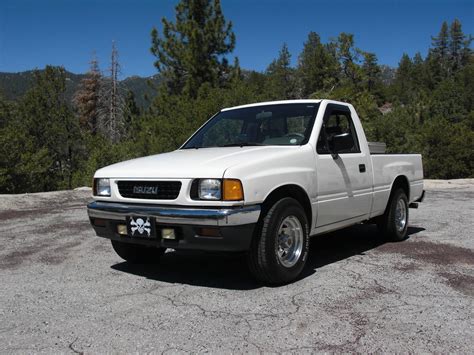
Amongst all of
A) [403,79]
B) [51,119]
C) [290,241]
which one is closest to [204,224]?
[290,241]

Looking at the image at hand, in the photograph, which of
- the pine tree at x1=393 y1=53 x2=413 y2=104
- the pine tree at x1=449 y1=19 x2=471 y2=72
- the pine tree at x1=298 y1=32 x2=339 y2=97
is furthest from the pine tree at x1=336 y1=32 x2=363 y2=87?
the pine tree at x1=449 y1=19 x2=471 y2=72

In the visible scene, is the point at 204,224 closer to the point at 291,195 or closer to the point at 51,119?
the point at 291,195

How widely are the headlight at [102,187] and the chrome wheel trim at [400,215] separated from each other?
13.0ft

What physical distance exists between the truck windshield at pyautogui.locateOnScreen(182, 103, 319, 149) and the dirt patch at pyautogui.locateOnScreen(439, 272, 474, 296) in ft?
6.38

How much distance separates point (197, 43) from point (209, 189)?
23.0 metres

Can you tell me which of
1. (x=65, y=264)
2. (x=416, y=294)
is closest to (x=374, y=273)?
(x=416, y=294)

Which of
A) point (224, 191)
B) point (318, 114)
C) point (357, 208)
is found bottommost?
point (357, 208)

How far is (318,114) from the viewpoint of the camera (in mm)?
5219

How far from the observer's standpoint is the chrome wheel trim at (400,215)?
6.65 m

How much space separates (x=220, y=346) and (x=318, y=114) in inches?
118

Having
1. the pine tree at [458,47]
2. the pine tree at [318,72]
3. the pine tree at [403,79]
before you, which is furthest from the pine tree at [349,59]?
the pine tree at [458,47]

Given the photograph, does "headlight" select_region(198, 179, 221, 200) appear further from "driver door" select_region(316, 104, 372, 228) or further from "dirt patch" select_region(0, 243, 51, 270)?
"dirt patch" select_region(0, 243, 51, 270)

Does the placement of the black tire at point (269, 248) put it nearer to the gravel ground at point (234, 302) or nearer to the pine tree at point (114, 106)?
the gravel ground at point (234, 302)

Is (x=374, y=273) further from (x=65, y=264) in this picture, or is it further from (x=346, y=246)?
(x=65, y=264)
